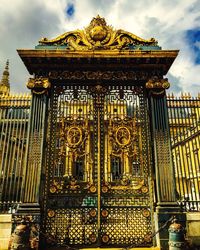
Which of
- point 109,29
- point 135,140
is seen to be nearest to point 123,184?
point 135,140

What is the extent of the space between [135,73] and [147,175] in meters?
3.34

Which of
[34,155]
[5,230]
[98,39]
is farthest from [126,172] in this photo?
[98,39]

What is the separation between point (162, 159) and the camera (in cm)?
732

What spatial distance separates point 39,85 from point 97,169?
128 inches

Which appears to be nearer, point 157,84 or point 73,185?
point 73,185

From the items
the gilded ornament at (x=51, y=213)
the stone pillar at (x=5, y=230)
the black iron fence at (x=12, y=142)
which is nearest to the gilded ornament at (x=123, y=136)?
the gilded ornament at (x=51, y=213)

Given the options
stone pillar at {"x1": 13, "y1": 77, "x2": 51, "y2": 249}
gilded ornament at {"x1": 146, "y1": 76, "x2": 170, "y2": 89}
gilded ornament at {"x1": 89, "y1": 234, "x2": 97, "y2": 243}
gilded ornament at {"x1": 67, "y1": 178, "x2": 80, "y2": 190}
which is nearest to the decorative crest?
gilded ornament at {"x1": 146, "y1": 76, "x2": 170, "y2": 89}

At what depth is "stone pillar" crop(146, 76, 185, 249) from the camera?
22.0 ft

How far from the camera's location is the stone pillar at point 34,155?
6.63 m

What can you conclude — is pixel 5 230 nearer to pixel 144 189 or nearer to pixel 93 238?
pixel 93 238

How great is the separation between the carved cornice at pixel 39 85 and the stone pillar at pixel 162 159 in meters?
3.26

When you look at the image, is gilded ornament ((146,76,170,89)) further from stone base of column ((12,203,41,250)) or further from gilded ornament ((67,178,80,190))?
stone base of column ((12,203,41,250))

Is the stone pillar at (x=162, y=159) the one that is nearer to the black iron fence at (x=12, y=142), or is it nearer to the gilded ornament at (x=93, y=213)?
the gilded ornament at (x=93, y=213)

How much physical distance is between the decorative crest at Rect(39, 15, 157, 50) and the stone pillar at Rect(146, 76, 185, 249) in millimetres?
1489
